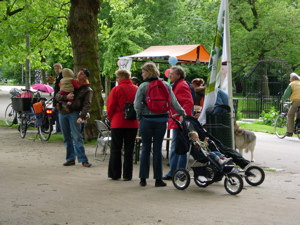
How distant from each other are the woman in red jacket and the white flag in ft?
4.91

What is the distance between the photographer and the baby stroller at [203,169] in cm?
731

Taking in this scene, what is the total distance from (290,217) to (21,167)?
562 centimetres

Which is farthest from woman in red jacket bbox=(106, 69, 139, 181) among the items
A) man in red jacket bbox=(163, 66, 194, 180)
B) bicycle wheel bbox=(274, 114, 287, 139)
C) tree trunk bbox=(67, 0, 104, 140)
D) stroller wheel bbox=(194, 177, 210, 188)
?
bicycle wheel bbox=(274, 114, 287, 139)

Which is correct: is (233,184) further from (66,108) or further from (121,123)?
(66,108)

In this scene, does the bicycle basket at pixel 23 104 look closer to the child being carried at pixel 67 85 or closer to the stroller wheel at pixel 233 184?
the child being carried at pixel 67 85

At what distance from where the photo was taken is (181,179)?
25.2ft

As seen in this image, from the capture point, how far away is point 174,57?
1261 centimetres

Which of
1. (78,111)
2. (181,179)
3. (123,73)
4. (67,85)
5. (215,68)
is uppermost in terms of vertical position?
(215,68)

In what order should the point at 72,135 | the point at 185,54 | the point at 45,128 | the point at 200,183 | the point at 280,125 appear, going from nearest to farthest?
the point at 200,183
the point at 72,135
the point at 185,54
the point at 45,128
the point at 280,125

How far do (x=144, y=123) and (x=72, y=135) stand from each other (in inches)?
105

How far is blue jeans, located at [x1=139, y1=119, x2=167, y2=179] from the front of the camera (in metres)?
7.76

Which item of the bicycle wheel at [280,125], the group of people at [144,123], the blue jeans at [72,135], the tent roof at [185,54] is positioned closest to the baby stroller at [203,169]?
the group of people at [144,123]

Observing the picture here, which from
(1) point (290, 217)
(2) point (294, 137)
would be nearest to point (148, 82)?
(1) point (290, 217)

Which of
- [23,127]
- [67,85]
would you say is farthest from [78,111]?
[23,127]
